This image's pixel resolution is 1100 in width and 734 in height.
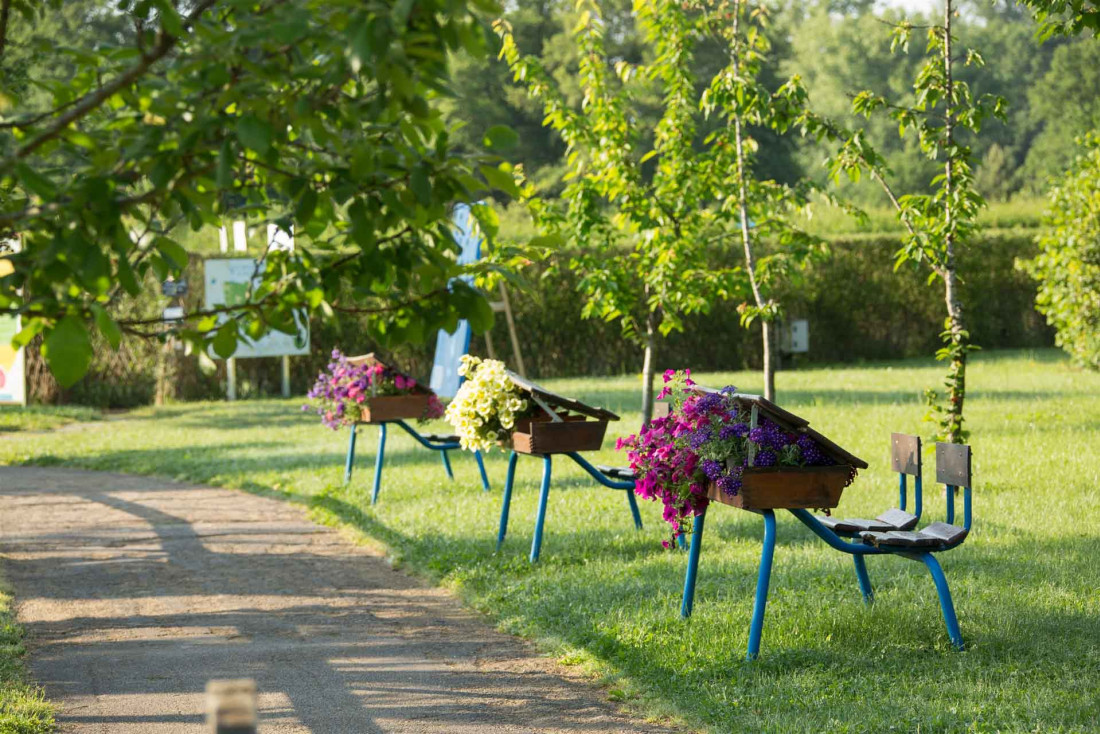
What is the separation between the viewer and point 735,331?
22969 mm

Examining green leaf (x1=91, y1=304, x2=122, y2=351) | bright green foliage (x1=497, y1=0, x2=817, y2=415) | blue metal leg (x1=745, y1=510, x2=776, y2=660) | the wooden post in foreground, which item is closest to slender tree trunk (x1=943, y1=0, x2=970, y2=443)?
bright green foliage (x1=497, y1=0, x2=817, y2=415)

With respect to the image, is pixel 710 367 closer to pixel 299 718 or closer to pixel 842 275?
pixel 842 275

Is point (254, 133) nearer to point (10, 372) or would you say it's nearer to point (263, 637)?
point (263, 637)

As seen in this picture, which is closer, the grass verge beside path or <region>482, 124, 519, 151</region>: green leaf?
<region>482, 124, 519, 151</region>: green leaf

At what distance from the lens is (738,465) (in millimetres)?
5184

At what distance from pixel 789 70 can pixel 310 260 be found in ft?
227

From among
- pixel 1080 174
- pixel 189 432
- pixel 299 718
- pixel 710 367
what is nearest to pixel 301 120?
pixel 299 718

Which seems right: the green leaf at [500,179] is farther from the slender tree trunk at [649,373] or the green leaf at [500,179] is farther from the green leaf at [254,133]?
the slender tree trunk at [649,373]

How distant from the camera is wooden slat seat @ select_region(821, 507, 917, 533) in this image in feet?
17.7

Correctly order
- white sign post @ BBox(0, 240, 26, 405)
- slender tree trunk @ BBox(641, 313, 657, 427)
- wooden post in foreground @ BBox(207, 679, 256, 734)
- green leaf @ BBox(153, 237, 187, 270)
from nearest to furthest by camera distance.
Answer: wooden post in foreground @ BBox(207, 679, 256, 734) → green leaf @ BBox(153, 237, 187, 270) → slender tree trunk @ BBox(641, 313, 657, 427) → white sign post @ BBox(0, 240, 26, 405)

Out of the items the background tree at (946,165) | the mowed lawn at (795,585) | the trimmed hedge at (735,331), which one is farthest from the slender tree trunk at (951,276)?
the trimmed hedge at (735,331)

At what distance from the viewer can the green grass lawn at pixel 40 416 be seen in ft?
57.0

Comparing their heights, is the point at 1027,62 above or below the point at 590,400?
above

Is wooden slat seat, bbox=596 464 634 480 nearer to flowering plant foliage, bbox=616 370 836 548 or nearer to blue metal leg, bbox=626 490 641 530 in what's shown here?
blue metal leg, bbox=626 490 641 530
